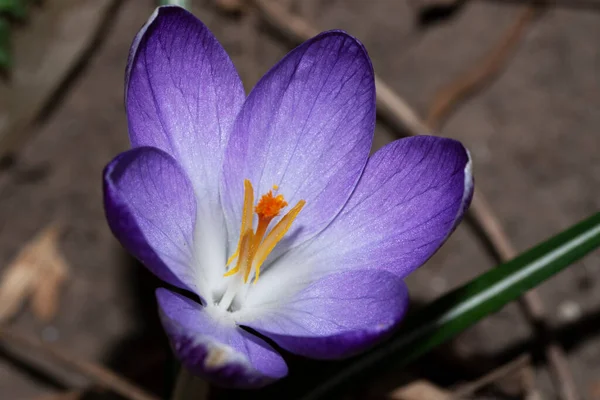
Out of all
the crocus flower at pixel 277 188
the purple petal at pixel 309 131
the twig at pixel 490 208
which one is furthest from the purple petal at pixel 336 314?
the twig at pixel 490 208

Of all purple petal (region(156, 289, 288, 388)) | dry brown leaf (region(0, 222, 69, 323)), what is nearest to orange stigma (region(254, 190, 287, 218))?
purple petal (region(156, 289, 288, 388))

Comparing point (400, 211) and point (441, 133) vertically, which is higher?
point (441, 133)

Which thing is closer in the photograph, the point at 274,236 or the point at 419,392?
the point at 274,236

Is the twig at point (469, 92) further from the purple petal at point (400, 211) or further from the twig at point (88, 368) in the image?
the twig at point (88, 368)

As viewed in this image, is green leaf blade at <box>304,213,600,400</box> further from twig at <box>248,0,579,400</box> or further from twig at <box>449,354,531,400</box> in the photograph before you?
twig at <box>248,0,579,400</box>

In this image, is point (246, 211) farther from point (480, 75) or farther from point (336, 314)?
point (480, 75)

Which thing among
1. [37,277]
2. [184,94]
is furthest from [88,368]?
[184,94]

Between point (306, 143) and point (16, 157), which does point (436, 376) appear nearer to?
point (306, 143)

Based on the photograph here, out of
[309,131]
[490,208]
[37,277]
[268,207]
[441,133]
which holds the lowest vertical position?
[37,277]

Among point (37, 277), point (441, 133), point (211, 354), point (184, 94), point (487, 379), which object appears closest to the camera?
point (211, 354)
